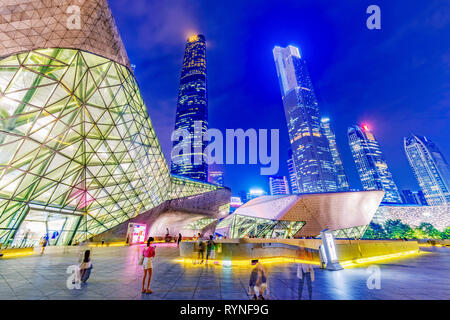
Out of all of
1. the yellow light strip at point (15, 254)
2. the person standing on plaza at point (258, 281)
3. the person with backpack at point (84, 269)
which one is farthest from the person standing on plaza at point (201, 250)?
the yellow light strip at point (15, 254)

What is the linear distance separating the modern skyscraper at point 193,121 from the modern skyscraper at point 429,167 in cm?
19254

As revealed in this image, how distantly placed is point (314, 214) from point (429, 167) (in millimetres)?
220329

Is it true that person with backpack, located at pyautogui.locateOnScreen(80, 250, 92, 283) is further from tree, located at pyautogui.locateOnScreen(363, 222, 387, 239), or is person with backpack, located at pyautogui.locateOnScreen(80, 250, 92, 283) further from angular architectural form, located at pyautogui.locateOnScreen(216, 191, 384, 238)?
tree, located at pyautogui.locateOnScreen(363, 222, 387, 239)

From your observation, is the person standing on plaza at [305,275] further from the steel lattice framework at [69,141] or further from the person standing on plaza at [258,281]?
the steel lattice framework at [69,141]

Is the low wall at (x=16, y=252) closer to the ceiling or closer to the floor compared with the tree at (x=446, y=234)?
closer to the floor

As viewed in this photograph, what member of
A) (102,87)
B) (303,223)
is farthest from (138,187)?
(303,223)

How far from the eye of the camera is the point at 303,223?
3575 centimetres

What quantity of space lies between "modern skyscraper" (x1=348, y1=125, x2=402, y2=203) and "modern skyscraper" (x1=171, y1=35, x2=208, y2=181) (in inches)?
6313

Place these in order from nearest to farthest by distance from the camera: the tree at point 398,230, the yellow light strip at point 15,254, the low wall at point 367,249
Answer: the low wall at point 367,249 < the yellow light strip at point 15,254 < the tree at point 398,230

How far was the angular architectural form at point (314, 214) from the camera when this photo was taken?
113 ft

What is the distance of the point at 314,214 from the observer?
35188 mm

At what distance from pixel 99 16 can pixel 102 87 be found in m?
4.84
